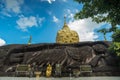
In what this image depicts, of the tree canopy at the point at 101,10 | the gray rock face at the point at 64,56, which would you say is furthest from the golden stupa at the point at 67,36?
the tree canopy at the point at 101,10

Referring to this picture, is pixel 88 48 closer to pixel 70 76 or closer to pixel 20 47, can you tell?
pixel 70 76

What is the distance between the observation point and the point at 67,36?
71.9 ft

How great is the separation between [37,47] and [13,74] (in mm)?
3551

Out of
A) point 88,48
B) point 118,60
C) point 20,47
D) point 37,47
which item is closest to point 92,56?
point 88,48

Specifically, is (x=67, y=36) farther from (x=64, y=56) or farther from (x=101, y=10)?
(x=101, y=10)

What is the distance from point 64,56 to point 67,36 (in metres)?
8.20

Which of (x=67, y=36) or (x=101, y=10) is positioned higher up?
(x=67, y=36)

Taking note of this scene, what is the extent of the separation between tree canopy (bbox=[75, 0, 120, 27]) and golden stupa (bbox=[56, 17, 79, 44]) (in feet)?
48.3

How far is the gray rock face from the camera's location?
42.2 feet

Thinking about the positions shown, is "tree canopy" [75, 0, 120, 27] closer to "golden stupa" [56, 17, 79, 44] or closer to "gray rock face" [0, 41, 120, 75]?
"gray rock face" [0, 41, 120, 75]

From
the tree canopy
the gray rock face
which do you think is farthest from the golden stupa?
the tree canopy

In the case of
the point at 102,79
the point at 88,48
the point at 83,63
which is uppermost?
the point at 88,48

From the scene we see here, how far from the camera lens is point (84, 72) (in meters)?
12.1

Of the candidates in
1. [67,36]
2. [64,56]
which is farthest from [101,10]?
[67,36]
